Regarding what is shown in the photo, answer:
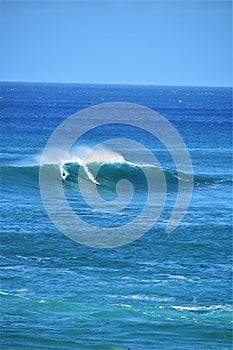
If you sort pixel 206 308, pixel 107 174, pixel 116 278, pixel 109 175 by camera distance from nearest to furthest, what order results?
pixel 206 308
pixel 116 278
pixel 109 175
pixel 107 174

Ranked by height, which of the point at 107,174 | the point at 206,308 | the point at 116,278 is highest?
the point at 107,174

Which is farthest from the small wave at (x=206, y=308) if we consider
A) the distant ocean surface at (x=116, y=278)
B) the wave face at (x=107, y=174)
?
the wave face at (x=107, y=174)

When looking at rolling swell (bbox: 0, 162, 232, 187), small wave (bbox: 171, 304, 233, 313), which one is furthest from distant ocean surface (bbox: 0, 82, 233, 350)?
rolling swell (bbox: 0, 162, 232, 187)

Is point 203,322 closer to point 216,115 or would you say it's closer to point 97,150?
point 97,150

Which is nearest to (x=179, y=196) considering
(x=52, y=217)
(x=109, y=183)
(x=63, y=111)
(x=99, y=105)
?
(x=109, y=183)

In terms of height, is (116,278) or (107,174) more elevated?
(107,174)

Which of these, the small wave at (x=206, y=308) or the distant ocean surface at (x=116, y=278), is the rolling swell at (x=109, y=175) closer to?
the distant ocean surface at (x=116, y=278)

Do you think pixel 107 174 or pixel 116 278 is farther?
pixel 107 174

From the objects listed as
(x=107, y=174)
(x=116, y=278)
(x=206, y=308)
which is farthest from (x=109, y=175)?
(x=206, y=308)

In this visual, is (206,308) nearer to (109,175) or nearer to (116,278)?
(116,278)

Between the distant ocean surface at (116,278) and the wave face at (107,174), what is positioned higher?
the wave face at (107,174)

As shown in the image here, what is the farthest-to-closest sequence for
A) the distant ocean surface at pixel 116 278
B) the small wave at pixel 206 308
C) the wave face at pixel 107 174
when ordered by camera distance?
the wave face at pixel 107 174 → the small wave at pixel 206 308 → the distant ocean surface at pixel 116 278

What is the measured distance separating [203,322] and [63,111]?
378 ft

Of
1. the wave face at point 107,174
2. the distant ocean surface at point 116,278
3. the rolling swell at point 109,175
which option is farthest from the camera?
the wave face at point 107,174
